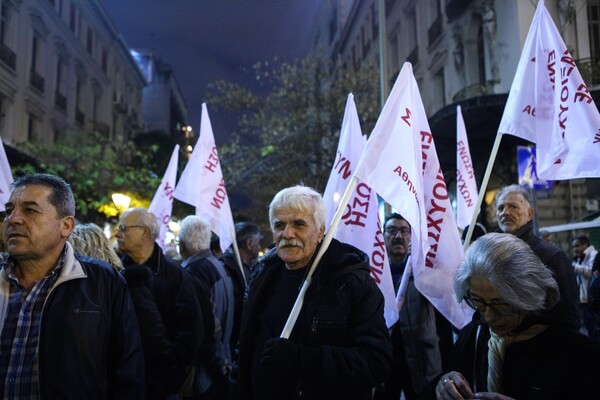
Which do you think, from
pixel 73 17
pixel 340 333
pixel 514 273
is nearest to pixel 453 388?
pixel 514 273

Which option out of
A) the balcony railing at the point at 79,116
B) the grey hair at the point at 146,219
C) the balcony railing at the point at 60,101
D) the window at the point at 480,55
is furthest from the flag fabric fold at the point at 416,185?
the balcony railing at the point at 79,116

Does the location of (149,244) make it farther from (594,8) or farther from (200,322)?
(594,8)

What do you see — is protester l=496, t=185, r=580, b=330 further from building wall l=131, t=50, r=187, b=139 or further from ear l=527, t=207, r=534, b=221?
building wall l=131, t=50, r=187, b=139

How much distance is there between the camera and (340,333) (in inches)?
105

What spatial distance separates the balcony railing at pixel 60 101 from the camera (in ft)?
91.3

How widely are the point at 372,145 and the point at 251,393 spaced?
1661 mm

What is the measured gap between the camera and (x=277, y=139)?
60.8 ft

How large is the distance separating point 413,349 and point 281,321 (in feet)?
5.66

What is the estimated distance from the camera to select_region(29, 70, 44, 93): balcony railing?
24678 millimetres

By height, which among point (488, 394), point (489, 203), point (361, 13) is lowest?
point (488, 394)

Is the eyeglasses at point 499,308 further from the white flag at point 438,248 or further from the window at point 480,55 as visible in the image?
the window at point 480,55

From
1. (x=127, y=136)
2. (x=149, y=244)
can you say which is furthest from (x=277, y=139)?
(x=127, y=136)

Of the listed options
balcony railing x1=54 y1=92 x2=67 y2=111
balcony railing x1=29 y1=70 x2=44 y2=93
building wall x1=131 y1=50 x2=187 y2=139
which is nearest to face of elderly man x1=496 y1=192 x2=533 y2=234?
balcony railing x1=29 y1=70 x2=44 y2=93

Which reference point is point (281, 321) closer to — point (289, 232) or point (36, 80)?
point (289, 232)
